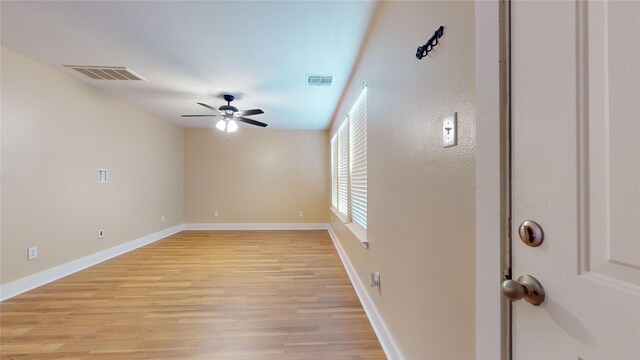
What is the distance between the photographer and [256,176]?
6418 millimetres

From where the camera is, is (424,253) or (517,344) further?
(424,253)

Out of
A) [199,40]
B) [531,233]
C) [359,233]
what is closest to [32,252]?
[199,40]

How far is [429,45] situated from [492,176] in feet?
2.39

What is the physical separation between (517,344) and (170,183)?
6.50 m

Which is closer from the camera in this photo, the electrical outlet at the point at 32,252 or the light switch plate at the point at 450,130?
the light switch plate at the point at 450,130

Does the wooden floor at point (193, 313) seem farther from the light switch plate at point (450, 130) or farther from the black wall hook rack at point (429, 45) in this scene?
the black wall hook rack at point (429, 45)

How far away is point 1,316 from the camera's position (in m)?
2.26

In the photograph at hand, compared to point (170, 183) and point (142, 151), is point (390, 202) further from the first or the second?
point (170, 183)

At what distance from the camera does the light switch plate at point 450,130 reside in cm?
96

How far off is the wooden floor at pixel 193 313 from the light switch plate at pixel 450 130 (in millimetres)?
1551

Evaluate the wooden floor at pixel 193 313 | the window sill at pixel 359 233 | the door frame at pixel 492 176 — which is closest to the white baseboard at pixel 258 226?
the wooden floor at pixel 193 313

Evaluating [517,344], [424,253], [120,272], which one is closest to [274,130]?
[120,272]

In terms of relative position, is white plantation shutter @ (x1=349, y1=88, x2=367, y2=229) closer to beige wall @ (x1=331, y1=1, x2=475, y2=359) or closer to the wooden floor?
beige wall @ (x1=331, y1=1, x2=475, y2=359)

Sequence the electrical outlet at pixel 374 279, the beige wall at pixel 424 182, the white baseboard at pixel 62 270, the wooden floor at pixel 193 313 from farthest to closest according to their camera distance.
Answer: the white baseboard at pixel 62 270, the electrical outlet at pixel 374 279, the wooden floor at pixel 193 313, the beige wall at pixel 424 182
